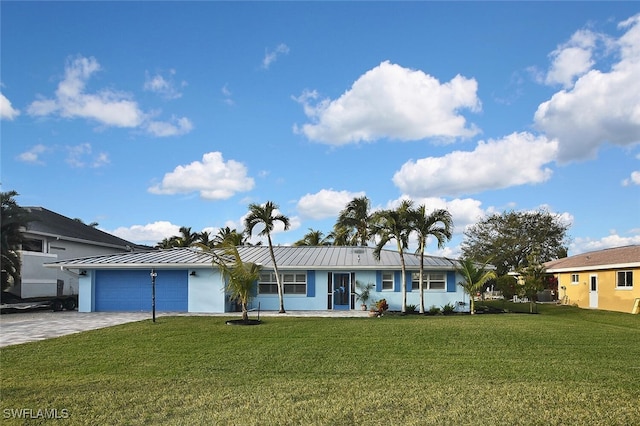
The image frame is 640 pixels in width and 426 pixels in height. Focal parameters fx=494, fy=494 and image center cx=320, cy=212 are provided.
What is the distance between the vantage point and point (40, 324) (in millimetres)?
16812

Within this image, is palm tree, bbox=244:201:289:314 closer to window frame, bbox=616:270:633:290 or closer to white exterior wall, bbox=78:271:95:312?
white exterior wall, bbox=78:271:95:312

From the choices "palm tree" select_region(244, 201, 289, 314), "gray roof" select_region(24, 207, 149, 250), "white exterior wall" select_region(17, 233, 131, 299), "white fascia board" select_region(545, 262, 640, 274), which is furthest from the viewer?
"gray roof" select_region(24, 207, 149, 250)

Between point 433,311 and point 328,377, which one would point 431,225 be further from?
point 328,377

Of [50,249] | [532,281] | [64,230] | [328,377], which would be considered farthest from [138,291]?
[532,281]

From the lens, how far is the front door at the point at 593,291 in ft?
89.4

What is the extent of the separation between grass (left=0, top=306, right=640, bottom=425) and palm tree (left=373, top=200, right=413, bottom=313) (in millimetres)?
6918

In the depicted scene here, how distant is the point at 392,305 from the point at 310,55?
38.3ft

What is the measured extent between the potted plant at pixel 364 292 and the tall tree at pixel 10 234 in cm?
1517

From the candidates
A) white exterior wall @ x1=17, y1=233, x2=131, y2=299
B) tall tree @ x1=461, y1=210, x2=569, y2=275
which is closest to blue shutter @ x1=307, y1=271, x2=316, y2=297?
white exterior wall @ x1=17, y1=233, x2=131, y2=299

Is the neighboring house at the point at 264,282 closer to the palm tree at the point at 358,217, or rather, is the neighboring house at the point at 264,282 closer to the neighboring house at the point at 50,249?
the neighboring house at the point at 50,249

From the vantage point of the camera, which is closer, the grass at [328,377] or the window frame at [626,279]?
the grass at [328,377]

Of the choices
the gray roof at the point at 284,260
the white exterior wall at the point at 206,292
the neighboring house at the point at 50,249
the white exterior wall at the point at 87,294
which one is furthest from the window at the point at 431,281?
the neighboring house at the point at 50,249

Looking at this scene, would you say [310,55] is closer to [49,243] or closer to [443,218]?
[443,218]

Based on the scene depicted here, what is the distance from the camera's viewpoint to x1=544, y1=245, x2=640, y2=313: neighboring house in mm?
24172
